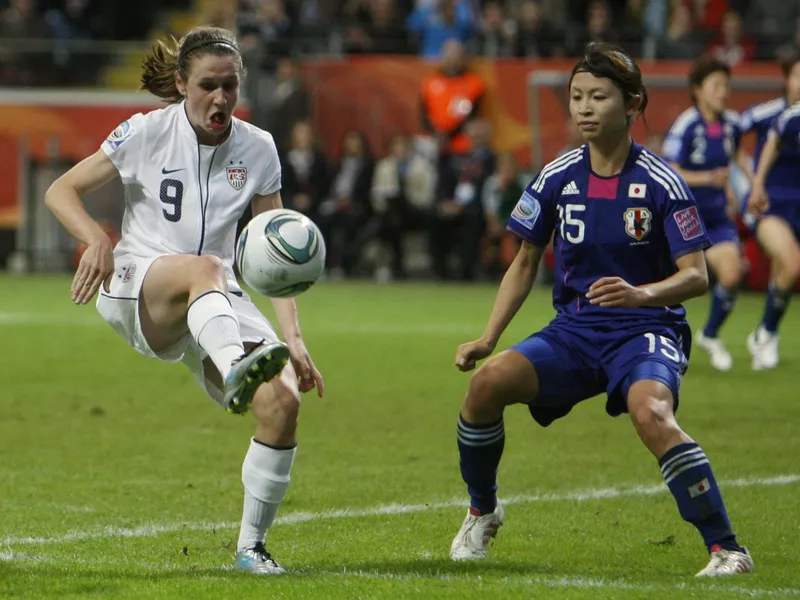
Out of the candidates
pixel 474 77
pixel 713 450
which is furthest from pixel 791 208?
pixel 474 77

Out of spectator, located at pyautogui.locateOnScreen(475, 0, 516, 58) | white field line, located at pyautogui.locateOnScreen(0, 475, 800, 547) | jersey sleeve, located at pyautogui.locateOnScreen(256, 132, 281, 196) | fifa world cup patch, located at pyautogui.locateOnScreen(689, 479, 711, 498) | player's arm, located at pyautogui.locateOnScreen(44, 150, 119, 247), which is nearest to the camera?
fifa world cup patch, located at pyautogui.locateOnScreen(689, 479, 711, 498)

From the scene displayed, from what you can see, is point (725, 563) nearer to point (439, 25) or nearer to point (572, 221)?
point (572, 221)

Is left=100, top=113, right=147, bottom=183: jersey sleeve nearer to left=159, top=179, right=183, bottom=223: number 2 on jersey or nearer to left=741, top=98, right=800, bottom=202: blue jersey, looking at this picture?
left=159, top=179, right=183, bottom=223: number 2 on jersey

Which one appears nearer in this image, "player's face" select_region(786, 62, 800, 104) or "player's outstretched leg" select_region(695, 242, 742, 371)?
"player's face" select_region(786, 62, 800, 104)

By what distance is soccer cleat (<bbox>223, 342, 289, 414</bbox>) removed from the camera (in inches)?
179

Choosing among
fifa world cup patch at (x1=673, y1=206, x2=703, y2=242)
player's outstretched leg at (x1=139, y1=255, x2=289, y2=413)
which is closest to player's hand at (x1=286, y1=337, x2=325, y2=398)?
player's outstretched leg at (x1=139, y1=255, x2=289, y2=413)

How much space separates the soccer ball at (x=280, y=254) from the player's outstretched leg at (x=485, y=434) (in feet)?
2.38

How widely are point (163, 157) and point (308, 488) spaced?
2.06 metres

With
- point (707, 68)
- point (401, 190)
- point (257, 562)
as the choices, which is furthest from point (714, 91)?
point (401, 190)

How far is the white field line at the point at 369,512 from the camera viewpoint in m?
5.65

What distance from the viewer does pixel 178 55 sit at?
530 centimetres

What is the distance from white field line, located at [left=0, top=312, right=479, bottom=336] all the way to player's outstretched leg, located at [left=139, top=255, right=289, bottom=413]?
876 cm

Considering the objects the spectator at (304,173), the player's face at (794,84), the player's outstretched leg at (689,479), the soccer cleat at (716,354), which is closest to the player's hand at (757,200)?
the player's face at (794,84)

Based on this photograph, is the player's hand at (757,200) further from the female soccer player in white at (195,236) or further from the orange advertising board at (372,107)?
the orange advertising board at (372,107)
